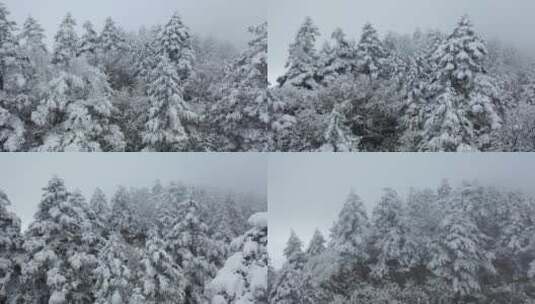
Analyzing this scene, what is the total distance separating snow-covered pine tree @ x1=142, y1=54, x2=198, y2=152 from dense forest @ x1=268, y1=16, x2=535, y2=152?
2.06ft

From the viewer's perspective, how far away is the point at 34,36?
4.65 meters

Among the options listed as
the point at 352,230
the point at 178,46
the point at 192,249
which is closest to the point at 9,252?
the point at 192,249

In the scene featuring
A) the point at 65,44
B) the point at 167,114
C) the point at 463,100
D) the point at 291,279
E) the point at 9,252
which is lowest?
the point at 291,279

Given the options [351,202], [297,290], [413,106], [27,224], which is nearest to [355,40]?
[413,106]

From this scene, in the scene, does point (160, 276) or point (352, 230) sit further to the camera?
point (352, 230)

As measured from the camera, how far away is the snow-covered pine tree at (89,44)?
185 inches

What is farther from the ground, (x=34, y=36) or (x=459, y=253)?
(x=34, y=36)

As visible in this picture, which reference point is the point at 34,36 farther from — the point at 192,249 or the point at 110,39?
the point at 192,249

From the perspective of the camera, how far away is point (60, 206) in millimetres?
4656

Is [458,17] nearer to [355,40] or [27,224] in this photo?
[355,40]

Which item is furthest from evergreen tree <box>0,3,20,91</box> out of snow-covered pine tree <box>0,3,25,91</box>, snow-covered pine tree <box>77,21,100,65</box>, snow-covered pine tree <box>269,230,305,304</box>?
snow-covered pine tree <box>269,230,305,304</box>

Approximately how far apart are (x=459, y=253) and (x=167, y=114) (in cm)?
219

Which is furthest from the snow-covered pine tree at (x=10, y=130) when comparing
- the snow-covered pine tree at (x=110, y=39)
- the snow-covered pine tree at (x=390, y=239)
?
the snow-covered pine tree at (x=390, y=239)

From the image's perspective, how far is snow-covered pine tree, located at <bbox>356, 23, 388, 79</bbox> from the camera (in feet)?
15.5
